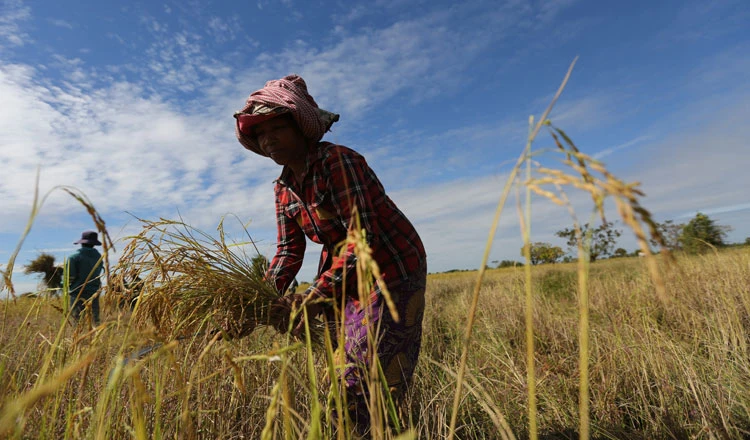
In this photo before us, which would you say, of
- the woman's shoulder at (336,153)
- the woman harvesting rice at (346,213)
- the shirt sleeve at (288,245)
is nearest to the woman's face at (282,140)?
the woman harvesting rice at (346,213)

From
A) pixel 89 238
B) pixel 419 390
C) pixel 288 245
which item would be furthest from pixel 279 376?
pixel 89 238

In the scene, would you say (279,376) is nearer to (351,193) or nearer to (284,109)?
(351,193)

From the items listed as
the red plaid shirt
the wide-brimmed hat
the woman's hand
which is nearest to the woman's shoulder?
the red plaid shirt

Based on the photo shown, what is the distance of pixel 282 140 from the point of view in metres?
1.86

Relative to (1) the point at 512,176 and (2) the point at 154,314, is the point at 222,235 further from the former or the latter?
(1) the point at 512,176

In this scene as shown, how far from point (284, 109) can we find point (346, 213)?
54 centimetres

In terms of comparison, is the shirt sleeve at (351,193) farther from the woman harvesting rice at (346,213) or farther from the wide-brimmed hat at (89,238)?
the wide-brimmed hat at (89,238)

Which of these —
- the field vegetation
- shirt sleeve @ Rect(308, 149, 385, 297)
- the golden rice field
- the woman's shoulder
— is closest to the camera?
the field vegetation

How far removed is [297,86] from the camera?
196cm

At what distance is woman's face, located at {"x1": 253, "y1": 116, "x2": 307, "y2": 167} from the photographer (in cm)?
186

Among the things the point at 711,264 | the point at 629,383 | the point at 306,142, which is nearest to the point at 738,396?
the point at 629,383

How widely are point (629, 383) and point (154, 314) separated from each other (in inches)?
103

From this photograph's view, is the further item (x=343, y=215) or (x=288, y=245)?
(x=288, y=245)

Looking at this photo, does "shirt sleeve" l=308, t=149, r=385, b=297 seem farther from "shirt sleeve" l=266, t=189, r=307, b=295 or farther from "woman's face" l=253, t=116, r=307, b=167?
"shirt sleeve" l=266, t=189, r=307, b=295
